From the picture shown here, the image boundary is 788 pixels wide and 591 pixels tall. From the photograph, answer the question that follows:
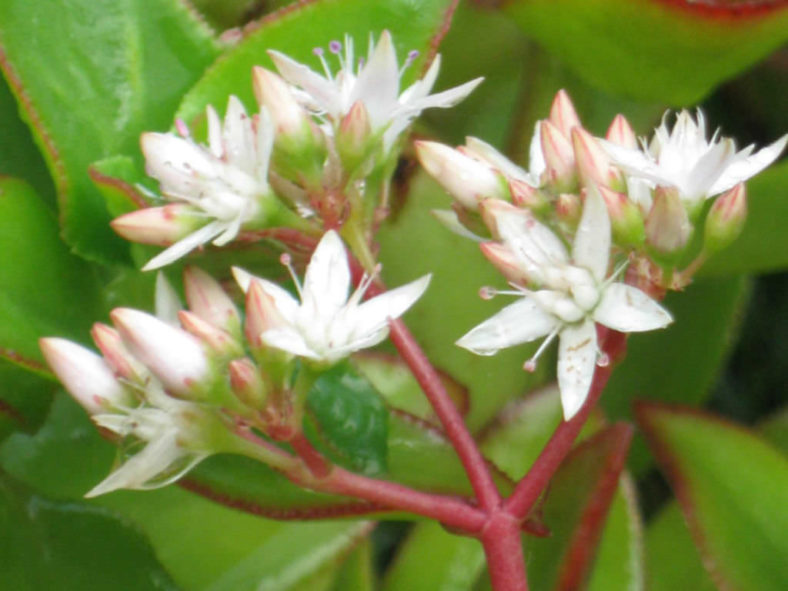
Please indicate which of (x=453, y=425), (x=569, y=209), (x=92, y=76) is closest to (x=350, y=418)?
(x=453, y=425)

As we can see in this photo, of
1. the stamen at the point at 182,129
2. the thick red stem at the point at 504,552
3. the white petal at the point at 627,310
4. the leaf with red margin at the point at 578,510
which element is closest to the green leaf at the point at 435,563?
the leaf with red margin at the point at 578,510

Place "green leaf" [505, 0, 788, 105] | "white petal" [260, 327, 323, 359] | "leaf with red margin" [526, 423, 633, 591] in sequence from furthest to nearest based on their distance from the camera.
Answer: "green leaf" [505, 0, 788, 105] → "leaf with red margin" [526, 423, 633, 591] → "white petal" [260, 327, 323, 359]

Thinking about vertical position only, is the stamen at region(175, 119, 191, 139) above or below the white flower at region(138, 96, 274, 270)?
above

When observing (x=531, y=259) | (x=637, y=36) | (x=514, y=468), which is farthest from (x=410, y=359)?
(x=637, y=36)

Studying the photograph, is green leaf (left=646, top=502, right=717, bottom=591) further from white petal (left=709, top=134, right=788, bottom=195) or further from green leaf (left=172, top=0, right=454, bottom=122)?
green leaf (left=172, top=0, right=454, bottom=122)

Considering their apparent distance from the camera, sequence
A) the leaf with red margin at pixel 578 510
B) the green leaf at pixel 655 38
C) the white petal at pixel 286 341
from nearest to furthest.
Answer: the white petal at pixel 286 341
the leaf with red margin at pixel 578 510
the green leaf at pixel 655 38

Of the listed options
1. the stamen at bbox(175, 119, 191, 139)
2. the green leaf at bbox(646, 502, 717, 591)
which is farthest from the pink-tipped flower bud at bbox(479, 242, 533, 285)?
the green leaf at bbox(646, 502, 717, 591)

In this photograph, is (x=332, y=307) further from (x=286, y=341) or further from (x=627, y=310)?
(x=627, y=310)

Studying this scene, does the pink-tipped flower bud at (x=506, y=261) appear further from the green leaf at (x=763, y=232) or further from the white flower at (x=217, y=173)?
the green leaf at (x=763, y=232)
